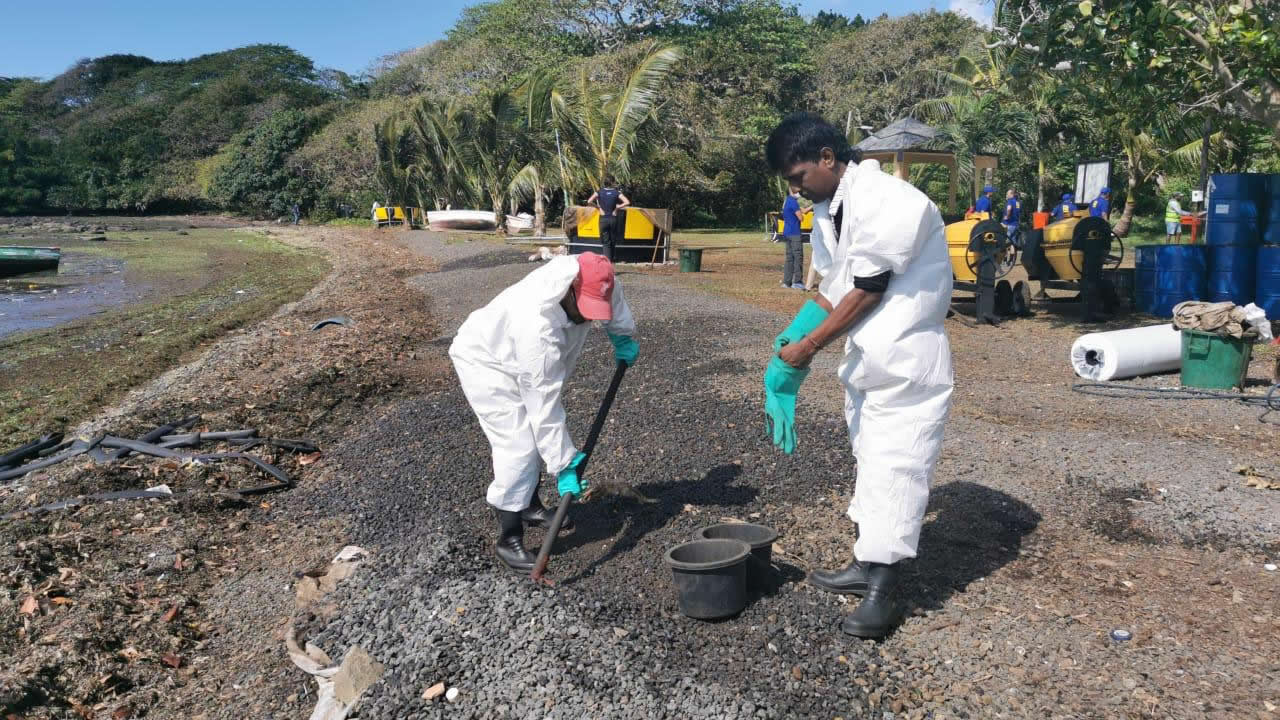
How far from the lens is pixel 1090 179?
14.8 meters

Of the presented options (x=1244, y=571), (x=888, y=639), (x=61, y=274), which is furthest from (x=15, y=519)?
(x=61, y=274)

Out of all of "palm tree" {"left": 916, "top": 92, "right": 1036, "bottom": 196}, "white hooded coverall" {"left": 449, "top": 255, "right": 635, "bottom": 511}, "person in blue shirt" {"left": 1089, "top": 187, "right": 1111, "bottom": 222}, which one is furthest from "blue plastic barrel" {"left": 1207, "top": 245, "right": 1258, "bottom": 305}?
"palm tree" {"left": 916, "top": 92, "right": 1036, "bottom": 196}

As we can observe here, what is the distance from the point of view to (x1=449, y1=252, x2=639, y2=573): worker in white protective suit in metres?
4.16

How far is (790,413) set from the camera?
13.2 ft

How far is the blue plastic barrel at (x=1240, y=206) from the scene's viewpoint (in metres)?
11.4

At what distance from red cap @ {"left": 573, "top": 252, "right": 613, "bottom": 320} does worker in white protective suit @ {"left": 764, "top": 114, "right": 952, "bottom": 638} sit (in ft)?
2.81

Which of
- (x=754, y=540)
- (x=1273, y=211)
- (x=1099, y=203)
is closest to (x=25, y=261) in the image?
(x=1099, y=203)

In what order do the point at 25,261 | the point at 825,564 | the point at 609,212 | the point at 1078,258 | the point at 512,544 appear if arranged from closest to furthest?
the point at 825,564 < the point at 512,544 < the point at 1078,258 < the point at 609,212 < the point at 25,261

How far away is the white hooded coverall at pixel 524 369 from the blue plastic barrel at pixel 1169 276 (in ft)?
33.1

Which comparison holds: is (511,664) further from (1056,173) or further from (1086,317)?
(1056,173)

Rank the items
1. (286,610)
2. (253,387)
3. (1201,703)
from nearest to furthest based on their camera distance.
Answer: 1. (1201,703)
2. (286,610)
3. (253,387)

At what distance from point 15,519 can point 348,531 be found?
234 centimetres

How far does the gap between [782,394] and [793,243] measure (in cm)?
1219

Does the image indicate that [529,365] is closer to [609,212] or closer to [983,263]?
[983,263]
